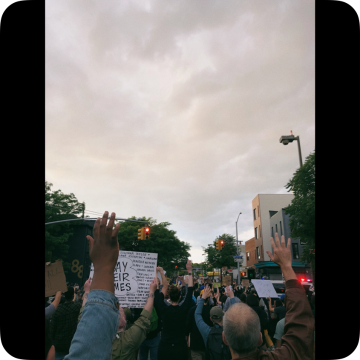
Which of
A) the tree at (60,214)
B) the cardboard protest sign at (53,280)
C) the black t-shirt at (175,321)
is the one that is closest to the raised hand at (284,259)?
the black t-shirt at (175,321)

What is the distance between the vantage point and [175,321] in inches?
204

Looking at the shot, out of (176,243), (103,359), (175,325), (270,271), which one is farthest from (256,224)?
(103,359)

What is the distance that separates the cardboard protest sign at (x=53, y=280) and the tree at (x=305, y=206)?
20997mm

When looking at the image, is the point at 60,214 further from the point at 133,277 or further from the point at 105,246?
the point at 105,246

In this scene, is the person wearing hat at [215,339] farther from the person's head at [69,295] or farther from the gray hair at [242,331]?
the person's head at [69,295]

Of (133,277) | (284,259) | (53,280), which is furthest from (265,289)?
(284,259)

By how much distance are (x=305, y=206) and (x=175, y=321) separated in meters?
21.1

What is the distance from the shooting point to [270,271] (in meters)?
47.4

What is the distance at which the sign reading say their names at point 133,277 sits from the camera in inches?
212

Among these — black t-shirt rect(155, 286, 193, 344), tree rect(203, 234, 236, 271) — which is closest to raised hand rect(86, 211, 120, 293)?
black t-shirt rect(155, 286, 193, 344)
